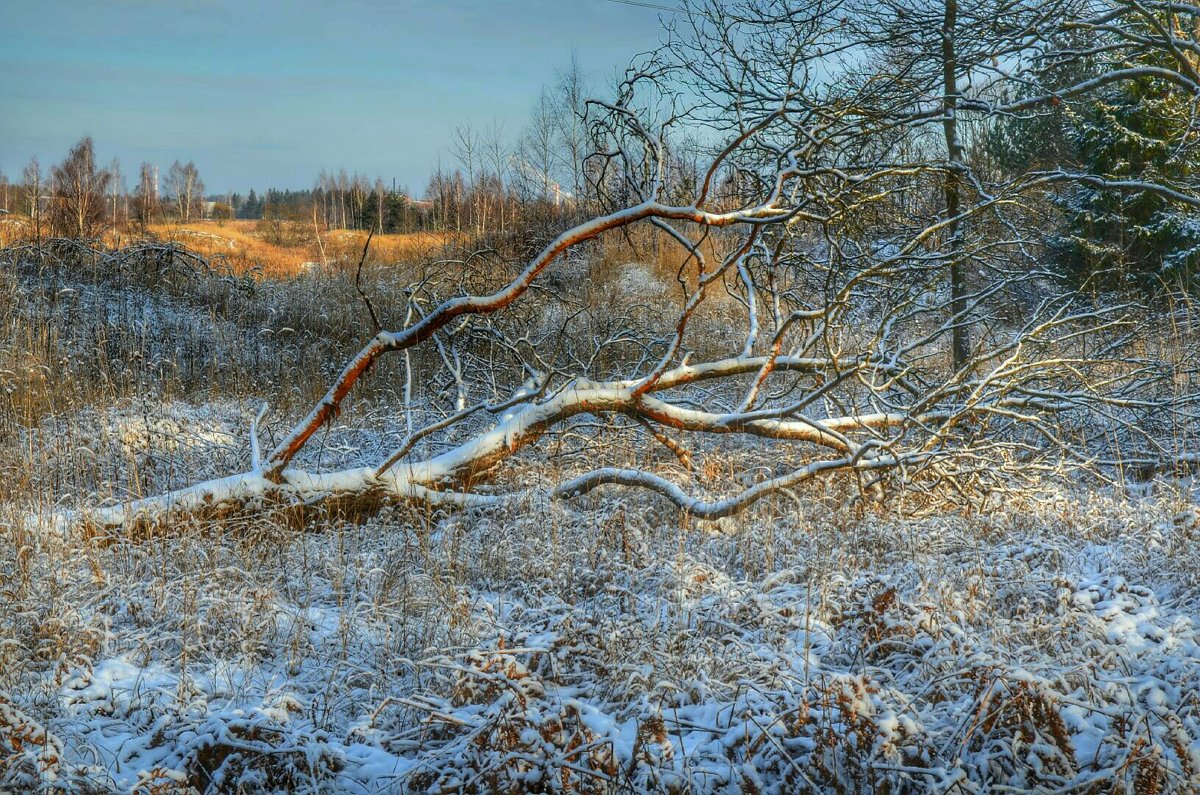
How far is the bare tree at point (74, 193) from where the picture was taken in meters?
12.7

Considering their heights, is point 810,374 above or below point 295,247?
below

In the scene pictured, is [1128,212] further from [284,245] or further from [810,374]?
[284,245]

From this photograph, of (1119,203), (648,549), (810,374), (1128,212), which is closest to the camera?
(648,549)

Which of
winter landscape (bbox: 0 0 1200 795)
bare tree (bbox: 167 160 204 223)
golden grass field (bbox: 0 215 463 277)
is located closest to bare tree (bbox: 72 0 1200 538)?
winter landscape (bbox: 0 0 1200 795)

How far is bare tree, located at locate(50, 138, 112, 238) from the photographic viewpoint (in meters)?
12.7

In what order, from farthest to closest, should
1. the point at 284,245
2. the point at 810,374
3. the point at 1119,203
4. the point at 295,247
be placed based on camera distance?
the point at 284,245 < the point at 295,247 < the point at 1119,203 < the point at 810,374

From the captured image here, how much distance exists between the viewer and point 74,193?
13.2 m

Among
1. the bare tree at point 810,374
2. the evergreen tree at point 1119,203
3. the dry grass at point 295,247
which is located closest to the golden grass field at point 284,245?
the dry grass at point 295,247

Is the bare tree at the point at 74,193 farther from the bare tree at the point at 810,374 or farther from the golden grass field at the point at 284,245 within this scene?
the bare tree at the point at 810,374

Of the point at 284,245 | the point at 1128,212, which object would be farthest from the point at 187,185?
the point at 1128,212

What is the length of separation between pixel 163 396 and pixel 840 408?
6740mm

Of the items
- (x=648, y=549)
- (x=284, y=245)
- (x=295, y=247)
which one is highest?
(x=284, y=245)

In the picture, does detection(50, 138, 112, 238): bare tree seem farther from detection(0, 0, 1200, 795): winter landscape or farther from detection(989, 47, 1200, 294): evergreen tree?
detection(989, 47, 1200, 294): evergreen tree

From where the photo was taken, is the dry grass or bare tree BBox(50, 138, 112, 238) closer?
bare tree BBox(50, 138, 112, 238)
